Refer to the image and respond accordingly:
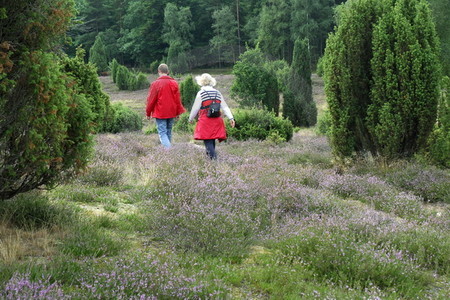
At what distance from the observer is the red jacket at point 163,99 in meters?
10.1

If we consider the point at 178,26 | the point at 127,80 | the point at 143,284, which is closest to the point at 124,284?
the point at 143,284

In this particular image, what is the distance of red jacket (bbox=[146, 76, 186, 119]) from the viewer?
399 inches

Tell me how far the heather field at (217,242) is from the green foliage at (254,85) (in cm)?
1572

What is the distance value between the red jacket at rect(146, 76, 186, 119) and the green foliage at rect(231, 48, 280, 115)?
11.7m

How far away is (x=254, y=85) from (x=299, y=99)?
10.4 ft

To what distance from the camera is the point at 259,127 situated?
44.8 feet

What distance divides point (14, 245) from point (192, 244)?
1.47 meters

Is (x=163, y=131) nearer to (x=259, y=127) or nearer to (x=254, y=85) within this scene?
(x=259, y=127)

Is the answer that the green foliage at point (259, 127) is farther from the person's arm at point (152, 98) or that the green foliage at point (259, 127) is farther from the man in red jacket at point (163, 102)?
the person's arm at point (152, 98)

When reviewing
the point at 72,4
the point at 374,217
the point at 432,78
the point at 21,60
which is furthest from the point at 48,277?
the point at 432,78

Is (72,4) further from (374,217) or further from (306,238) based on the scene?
(374,217)

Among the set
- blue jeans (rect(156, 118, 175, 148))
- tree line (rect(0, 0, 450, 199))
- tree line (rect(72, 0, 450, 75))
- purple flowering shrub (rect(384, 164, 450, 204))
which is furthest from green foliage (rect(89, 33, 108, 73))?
purple flowering shrub (rect(384, 164, 450, 204))

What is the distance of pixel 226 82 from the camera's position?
47094 mm

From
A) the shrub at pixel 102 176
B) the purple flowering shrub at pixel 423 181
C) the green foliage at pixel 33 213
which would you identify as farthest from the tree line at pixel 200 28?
the green foliage at pixel 33 213
